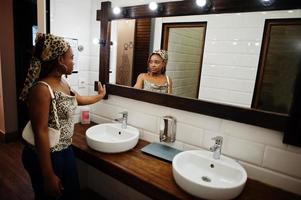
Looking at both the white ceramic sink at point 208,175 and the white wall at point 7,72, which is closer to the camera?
the white ceramic sink at point 208,175

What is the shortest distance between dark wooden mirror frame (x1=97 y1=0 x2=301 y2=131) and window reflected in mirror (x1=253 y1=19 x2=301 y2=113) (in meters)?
0.07

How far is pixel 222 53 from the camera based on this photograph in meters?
1.35

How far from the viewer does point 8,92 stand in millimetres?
2938

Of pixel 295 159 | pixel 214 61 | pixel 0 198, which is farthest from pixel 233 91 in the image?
pixel 0 198

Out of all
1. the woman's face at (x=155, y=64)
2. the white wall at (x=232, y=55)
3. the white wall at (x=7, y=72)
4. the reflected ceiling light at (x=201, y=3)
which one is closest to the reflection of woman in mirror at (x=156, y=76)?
the woman's face at (x=155, y=64)

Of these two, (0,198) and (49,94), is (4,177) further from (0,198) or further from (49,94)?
(49,94)

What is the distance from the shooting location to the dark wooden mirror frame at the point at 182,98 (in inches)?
46.3

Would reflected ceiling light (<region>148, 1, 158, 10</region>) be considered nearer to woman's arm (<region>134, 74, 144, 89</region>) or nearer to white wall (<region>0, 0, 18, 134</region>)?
woman's arm (<region>134, 74, 144, 89</region>)

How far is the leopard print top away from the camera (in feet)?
3.91

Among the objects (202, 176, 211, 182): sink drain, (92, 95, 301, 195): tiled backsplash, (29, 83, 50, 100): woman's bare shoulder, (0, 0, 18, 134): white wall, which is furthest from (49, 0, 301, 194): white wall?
(0, 0, 18, 134): white wall

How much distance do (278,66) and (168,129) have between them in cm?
81

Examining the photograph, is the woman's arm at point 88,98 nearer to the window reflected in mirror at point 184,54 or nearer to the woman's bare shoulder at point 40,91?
the woman's bare shoulder at point 40,91

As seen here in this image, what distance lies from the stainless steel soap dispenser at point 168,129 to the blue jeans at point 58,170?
655mm

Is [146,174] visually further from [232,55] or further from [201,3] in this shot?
[201,3]
